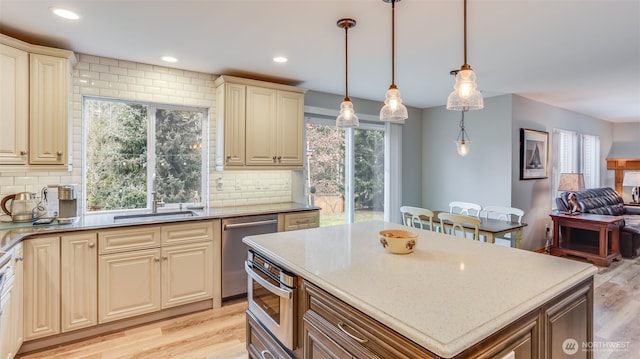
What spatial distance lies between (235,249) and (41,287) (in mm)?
1476

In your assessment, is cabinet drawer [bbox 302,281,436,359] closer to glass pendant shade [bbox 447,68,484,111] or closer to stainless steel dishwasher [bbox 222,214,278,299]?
glass pendant shade [bbox 447,68,484,111]

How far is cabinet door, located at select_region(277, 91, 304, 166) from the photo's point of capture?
3803mm

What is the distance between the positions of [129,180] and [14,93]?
1164mm

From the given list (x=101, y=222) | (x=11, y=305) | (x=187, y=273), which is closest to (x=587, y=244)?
(x=187, y=273)

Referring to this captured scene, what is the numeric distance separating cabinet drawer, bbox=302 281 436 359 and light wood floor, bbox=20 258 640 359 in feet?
4.28

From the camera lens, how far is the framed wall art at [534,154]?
4.67 metres

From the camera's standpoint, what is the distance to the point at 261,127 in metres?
3.67

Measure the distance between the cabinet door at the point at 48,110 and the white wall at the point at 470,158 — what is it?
4.94 meters

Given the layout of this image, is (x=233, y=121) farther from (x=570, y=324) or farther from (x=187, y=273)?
(x=570, y=324)

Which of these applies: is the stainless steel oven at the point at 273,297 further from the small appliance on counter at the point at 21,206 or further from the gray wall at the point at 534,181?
the gray wall at the point at 534,181

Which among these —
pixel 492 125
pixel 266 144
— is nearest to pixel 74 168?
pixel 266 144

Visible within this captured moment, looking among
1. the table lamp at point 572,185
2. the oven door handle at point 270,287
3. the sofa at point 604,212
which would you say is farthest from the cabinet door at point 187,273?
the sofa at point 604,212

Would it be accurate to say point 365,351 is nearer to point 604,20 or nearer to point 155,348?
point 155,348

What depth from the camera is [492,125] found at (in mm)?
4680
